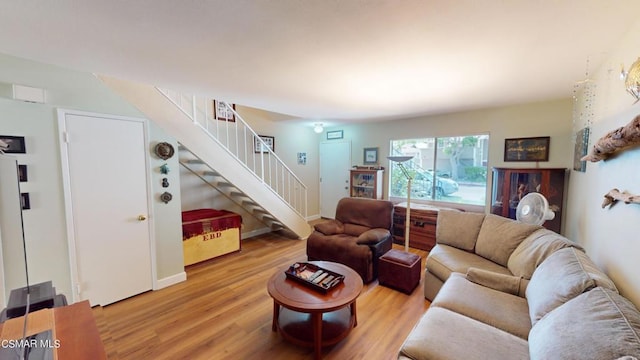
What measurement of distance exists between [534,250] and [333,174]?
4320mm

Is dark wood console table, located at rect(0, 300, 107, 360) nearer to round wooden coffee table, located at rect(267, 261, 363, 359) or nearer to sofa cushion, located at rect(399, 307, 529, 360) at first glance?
round wooden coffee table, located at rect(267, 261, 363, 359)

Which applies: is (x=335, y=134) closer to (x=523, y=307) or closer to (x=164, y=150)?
(x=164, y=150)

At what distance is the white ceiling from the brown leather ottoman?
1.96 metres

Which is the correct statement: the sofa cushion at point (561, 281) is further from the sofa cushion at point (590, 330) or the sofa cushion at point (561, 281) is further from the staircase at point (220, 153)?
the staircase at point (220, 153)

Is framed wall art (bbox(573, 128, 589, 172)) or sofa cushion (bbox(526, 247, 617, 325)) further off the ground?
framed wall art (bbox(573, 128, 589, 172))

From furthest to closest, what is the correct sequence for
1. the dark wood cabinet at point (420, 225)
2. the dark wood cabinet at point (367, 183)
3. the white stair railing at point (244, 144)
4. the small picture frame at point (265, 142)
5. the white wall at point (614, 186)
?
the dark wood cabinet at point (367, 183) → the small picture frame at point (265, 142) → the dark wood cabinet at point (420, 225) → the white stair railing at point (244, 144) → the white wall at point (614, 186)

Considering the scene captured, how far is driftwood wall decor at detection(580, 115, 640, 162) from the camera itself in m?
1.34

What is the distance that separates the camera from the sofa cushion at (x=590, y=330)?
3.26 ft

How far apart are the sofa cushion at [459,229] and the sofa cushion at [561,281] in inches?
38.8

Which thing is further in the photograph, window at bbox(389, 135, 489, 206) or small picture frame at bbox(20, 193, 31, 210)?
window at bbox(389, 135, 489, 206)

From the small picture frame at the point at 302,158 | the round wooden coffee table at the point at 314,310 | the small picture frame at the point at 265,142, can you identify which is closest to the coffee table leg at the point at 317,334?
the round wooden coffee table at the point at 314,310

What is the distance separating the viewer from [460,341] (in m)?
1.41

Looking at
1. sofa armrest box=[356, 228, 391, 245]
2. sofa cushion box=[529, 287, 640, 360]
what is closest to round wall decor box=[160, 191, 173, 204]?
sofa armrest box=[356, 228, 391, 245]

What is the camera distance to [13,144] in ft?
6.77
